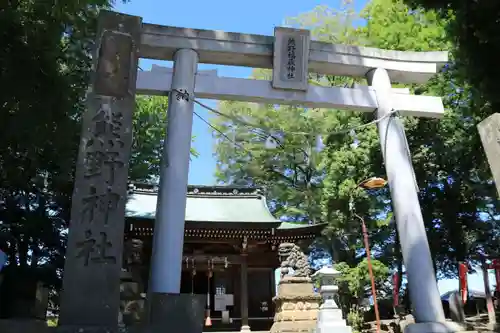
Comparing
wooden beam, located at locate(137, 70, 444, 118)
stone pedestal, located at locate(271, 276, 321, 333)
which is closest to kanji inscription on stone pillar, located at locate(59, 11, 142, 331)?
wooden beam, located at locate(137, 70, 444, 118)

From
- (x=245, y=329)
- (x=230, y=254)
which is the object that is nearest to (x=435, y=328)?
(x=245, y=329)

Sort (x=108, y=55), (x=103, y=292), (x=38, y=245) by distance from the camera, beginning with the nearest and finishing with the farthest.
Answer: (x=103, y=292)
(x=108, y=55)
(x=38, y=245)

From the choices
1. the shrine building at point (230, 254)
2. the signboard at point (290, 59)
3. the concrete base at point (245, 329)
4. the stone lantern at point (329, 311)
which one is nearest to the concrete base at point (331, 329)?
the stone lantern at point (329, 311)

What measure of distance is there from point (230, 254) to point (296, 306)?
2.87m

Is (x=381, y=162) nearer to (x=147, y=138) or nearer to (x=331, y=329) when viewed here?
(x=331, y=329)

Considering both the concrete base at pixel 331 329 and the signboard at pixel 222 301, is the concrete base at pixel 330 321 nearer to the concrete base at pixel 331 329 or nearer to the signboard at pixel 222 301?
the concrete base at pixel 331 329

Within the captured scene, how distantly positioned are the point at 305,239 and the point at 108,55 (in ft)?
27.6

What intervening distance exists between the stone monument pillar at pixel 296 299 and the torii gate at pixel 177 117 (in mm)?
4487

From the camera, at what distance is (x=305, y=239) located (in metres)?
12.2

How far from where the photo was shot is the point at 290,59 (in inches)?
288

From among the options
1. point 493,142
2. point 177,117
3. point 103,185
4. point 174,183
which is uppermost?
point 177,117

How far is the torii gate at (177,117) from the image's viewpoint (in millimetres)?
4461

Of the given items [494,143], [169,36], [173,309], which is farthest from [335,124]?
[173,309]

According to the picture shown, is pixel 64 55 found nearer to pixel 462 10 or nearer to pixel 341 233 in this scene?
pixel 462 10
